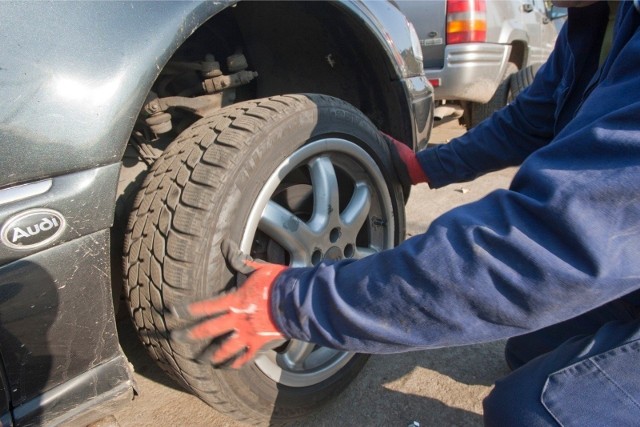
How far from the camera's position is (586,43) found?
146 centimetres

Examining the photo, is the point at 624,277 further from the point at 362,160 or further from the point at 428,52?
the point at 428,52

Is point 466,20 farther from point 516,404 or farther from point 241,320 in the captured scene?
point 241,320

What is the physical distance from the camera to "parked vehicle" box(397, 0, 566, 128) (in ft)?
12.7

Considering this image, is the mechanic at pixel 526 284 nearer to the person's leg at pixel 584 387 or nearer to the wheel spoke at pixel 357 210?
the person's leg at pixel 584 387

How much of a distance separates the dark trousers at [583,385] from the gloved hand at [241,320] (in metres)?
0.61

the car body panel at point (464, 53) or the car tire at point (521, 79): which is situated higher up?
the car body panel at point (464, 53)

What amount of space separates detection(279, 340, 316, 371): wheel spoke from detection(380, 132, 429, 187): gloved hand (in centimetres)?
75

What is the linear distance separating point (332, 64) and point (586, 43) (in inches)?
36.1

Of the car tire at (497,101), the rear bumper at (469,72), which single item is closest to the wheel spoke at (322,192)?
the rear bumper at (469,72)

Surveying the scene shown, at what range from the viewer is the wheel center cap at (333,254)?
155cm

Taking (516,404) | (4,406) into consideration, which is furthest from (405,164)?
(4,406)

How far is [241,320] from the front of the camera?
1.09 meters

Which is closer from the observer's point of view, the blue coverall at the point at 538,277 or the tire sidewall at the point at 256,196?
the blue coverall at the point at 538,277

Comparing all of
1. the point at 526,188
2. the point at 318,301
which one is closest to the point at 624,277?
the point at 526,188
